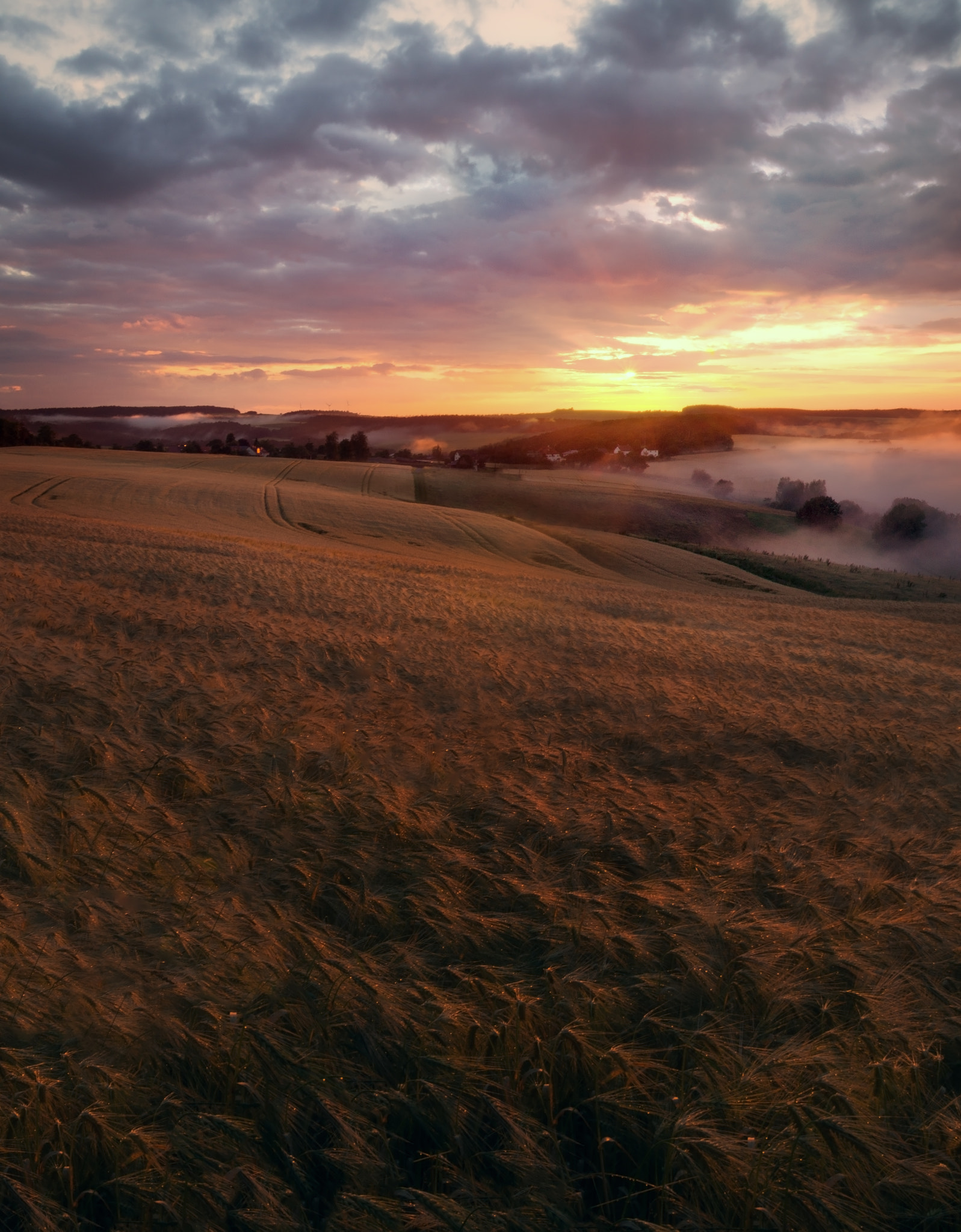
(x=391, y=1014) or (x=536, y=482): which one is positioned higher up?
(x=536, y=482)

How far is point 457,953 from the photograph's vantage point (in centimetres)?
397

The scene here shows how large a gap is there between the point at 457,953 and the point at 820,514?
92385mm

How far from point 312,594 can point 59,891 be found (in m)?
13.2

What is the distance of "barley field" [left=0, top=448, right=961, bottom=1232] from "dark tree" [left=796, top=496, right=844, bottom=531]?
82796 mm

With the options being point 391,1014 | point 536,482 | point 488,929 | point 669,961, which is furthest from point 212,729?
point 536,482

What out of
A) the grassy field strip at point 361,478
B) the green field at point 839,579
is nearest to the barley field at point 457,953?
the green field at point 839,579

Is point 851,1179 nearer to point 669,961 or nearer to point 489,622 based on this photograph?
point 669,961

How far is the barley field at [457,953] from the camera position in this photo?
2582 mm

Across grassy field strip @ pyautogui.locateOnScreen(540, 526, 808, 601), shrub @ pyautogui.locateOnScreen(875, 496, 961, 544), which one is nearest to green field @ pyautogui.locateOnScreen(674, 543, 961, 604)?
grassy field strip @ pyautogui.locateOnScreen(540, 526, 808, 601)

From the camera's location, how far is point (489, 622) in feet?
53.6

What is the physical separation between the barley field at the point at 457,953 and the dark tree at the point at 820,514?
82.8m

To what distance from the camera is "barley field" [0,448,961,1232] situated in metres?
2.58

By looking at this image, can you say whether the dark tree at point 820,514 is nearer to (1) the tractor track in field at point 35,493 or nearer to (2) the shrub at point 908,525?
(2) the shrub at point 908,525

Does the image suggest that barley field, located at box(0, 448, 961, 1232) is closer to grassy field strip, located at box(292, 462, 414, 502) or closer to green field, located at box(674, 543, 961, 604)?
green field, located at box(674, 543, 961, 604)
